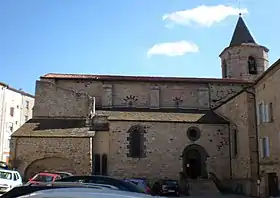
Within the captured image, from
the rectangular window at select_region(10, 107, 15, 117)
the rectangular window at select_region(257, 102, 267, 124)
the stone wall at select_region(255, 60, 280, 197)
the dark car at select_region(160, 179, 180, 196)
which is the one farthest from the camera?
the rectangular window at select_region(10, 107, 15, 117)

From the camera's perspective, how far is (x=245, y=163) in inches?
1135

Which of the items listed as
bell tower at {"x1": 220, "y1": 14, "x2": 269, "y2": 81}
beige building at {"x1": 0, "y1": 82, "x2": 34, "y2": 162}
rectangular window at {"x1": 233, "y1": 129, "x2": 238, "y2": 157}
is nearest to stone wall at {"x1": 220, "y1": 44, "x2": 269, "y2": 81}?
bell tower at {"x1": 220, "y1": 14, "x2": 269, "y2": 81}

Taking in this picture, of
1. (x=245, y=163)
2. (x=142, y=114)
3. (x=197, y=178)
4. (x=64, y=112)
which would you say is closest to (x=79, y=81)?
A: (x=64, y=112)

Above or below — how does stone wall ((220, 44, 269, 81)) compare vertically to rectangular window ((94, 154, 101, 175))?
above

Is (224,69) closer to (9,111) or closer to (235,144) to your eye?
(235,144)

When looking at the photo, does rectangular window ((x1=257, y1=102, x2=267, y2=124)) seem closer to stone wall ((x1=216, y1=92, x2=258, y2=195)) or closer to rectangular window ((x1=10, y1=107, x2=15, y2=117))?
stone wall ((x1=216, y1=92, x2=258, y2=195))

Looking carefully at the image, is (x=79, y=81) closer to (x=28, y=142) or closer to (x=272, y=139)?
(x=28, y=142)

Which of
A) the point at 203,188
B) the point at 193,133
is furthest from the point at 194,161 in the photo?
the point at 203,188

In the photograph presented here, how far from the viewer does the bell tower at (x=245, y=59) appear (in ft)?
144

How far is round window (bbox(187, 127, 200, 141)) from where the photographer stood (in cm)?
3316

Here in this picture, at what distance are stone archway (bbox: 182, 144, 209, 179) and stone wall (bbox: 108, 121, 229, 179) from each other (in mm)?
510

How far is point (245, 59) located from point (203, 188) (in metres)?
19.9

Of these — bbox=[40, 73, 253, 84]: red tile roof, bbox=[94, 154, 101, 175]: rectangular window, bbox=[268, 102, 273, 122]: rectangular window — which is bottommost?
bbox=[94, 154, 101, 175]: rectangular window

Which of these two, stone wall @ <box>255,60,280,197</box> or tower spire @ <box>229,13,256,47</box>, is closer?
stone wall @ <box>255,60,280,197</box>
